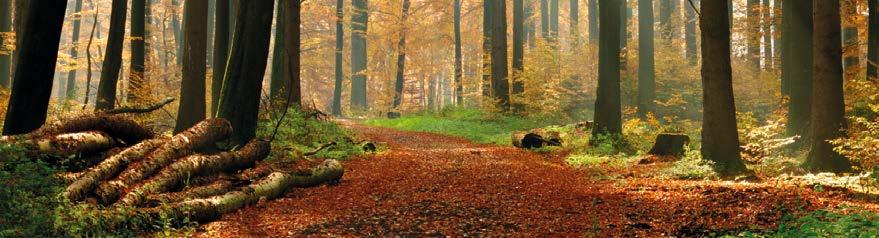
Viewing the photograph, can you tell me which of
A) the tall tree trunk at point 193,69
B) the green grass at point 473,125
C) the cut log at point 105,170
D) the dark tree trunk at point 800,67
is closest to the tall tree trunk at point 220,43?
the tall tree trunk at point 193,69

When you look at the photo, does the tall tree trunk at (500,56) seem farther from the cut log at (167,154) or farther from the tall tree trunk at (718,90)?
the cut log at (167,154)

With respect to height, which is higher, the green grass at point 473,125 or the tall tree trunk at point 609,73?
the tall tree trunk at point 609,73

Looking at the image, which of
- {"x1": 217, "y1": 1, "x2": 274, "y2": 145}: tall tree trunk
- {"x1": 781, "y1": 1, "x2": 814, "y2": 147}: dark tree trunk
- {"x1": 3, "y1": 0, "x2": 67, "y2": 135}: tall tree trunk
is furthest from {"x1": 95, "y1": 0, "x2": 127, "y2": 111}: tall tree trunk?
{"x1": 781, "y1": 1, "x2": 814, "y2": 147}: dark tree trunk

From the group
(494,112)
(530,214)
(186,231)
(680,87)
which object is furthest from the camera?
(680,87)

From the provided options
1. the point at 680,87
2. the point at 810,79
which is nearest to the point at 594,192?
the point at 810,79

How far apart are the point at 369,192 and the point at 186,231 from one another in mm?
3158

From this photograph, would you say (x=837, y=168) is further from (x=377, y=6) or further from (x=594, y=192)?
(x=377, y=6)

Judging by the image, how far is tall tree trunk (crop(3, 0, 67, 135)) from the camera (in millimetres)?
8102

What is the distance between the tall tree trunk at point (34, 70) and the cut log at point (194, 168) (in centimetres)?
211

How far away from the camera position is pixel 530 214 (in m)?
7.32

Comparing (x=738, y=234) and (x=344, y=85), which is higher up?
(x=344, y=85)

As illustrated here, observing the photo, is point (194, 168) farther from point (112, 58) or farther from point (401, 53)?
point (401, 53)

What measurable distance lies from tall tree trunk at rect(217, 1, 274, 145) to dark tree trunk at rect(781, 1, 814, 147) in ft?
33.1

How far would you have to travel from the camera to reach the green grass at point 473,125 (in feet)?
68.6
